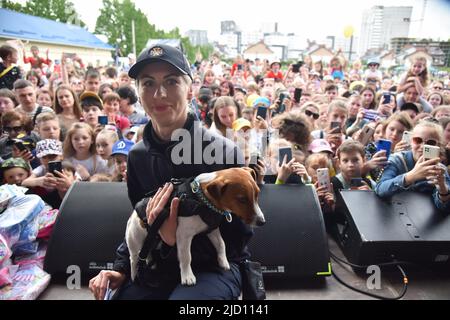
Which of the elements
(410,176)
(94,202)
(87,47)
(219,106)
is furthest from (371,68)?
(87,47)

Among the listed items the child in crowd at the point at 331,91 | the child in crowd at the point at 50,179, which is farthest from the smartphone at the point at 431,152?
the child in crowd at the point at 331,91

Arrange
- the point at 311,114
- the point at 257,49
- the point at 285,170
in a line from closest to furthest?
the point at 285,170
the point at 311,114
the point at 257,49

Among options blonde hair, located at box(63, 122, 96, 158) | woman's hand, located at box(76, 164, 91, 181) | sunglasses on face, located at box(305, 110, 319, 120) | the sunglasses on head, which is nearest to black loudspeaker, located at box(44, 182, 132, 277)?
woman's hand, located at box(76, 164, 91, 181)

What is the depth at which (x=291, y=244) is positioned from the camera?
241cm

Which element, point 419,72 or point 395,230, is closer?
point 395,230

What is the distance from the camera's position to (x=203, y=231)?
149 centimetres

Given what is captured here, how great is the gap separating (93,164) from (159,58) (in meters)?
2.70

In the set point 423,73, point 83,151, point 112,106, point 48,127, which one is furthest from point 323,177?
point 423,73

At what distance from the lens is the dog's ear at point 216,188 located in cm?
134

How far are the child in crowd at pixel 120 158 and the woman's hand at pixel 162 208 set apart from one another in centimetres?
200

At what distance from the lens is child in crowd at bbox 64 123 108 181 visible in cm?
366

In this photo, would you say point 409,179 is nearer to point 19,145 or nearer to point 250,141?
point 250,141

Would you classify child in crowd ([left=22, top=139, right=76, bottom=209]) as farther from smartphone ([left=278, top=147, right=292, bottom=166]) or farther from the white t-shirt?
smartphone ([left=278, top=147, right=292, bottom=166])
